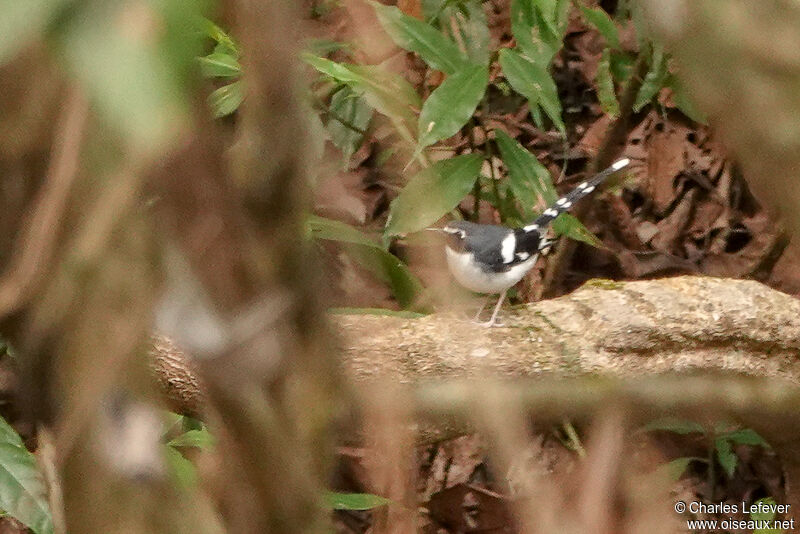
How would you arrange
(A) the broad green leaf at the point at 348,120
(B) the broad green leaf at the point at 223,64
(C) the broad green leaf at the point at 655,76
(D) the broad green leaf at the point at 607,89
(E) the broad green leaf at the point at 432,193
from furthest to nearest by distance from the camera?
1. (D) the broad green leaf at the point at 607,89
2. (C) the broad green leaf at the point at 655,76
3. (A) the broad green leaf at the point at 348,120
4. (E) the broad green leaf at the point at 432,193
5. (B) the broad green leaf at the point at 223,64

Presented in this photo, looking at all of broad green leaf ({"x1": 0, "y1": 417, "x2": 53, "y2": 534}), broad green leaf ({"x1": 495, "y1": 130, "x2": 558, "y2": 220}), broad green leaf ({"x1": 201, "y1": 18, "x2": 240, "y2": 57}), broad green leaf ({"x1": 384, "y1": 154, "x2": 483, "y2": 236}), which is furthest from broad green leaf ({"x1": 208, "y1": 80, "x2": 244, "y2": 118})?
broad green leaf ({"x1": 495, "y1": 130, "x2": 558, "y2": 220})

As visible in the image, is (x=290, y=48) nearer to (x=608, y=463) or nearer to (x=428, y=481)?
(x=608, y=463)

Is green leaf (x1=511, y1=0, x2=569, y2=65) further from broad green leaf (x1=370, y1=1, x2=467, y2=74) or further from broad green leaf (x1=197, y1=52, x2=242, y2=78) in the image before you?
broad green leaf (x1=197, y1=52, x2=242, y2=78)

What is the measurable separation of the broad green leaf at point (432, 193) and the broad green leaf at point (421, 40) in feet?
0.73

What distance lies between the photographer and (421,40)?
2.00 meters

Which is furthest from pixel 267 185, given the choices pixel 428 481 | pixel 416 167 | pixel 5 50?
pixel 428 481

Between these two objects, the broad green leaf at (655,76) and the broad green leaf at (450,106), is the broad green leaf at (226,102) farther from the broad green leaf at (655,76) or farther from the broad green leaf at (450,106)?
the broad green leaf at (655,76)

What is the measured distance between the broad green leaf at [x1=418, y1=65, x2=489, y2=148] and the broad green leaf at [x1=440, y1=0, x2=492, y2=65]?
36cm

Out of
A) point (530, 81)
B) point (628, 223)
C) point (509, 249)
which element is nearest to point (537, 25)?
point (530, 81)

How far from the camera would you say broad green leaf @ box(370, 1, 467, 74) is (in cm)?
195

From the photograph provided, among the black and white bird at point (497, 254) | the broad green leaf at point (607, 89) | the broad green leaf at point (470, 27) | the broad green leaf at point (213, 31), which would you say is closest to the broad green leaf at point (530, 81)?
the broad green leaf at point (470, 27)

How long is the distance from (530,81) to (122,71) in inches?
74.2

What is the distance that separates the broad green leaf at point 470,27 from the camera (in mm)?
2355

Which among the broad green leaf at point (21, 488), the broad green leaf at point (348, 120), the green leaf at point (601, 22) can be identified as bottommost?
the broad green leaf at point (21, 488)
